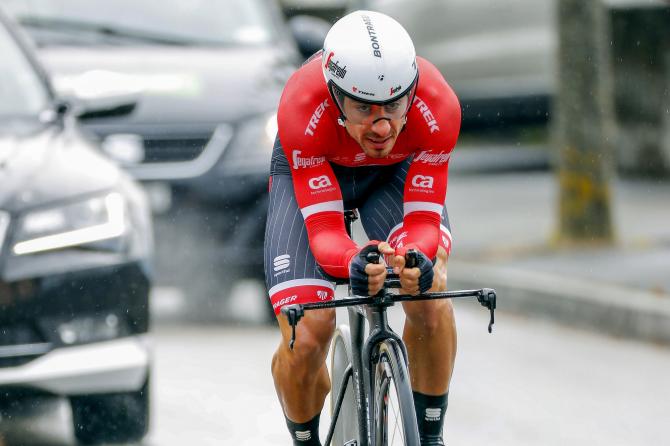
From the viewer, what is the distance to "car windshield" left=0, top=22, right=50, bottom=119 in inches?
294

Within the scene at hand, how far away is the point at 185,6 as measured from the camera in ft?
34.3

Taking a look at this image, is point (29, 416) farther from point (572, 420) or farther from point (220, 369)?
point (572, 420)

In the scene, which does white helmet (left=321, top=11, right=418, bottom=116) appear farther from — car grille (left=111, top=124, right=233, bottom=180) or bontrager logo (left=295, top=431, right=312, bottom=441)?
car grille (left=111, top=124, right=233, bottom=180)

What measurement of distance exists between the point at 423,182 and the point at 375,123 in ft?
1.25

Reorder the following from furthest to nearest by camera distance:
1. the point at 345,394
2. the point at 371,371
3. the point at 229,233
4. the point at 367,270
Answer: the point at 229,233
the point at 345,394
the point at 371,371
the point at 367,270

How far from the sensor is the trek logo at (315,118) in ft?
15.6

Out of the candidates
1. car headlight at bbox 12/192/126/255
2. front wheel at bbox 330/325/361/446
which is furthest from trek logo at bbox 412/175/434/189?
car headlight at bbox 12/192/126/255

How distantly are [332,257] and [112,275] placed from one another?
2.15 meters

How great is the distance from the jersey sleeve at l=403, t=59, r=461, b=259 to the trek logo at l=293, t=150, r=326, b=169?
10.8 inches

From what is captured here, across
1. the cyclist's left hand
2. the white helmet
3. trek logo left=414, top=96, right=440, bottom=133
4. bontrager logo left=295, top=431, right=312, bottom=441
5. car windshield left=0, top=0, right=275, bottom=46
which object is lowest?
bontrager logo left=295, top=431, right=312, bottom=441

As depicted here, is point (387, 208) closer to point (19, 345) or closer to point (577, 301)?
point (19, 345)

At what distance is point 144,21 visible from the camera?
10352 mm

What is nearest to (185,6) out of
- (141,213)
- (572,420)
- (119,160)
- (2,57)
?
(119,160)

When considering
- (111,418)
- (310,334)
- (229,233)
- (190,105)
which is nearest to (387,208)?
(310,334)
